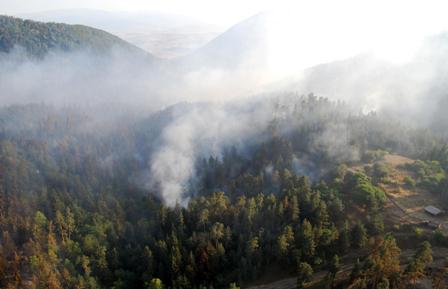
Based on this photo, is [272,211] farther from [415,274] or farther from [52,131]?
[52,131]

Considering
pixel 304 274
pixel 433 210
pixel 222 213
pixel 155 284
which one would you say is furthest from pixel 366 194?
pixel 155 284

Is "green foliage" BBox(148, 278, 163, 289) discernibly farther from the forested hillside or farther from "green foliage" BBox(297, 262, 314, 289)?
"green foliage" BBox(297, 262, 314, 289)

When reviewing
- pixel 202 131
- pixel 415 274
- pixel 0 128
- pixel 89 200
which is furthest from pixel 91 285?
pixel 0 128

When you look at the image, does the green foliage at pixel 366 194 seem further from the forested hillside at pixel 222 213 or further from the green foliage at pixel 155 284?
the green foliage at pixel 155 284

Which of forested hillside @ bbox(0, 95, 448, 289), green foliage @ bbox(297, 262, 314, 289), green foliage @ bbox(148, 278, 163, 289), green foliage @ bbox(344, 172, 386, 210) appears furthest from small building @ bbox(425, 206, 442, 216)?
green foliage @ bbox(148, 278, 163, 289)

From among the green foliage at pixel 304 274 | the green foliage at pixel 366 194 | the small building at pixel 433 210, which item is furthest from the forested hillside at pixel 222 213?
the small building at pixel 433 210

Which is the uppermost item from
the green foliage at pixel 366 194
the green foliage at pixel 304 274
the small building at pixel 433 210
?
the green foliage at pixel 366 194

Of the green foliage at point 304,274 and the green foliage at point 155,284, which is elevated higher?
the green foliage at point 304,274

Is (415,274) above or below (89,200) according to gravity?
above
